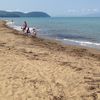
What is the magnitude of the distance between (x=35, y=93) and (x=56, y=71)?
2.48 metres

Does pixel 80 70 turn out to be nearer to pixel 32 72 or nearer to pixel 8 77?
pixel 32 72

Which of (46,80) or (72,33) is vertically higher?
(46,80)

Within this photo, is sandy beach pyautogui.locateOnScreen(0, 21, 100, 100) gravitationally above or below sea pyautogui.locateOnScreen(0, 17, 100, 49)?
above

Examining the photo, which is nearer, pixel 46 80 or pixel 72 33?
pixel 46 80

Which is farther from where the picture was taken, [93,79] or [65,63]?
[65,63]

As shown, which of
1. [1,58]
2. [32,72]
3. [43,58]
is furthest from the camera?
[43,58]

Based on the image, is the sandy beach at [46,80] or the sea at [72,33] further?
the sea at [72,33]

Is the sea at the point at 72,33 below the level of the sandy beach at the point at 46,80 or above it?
below

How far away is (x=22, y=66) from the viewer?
10273 mm

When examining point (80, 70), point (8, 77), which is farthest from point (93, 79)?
point (8, 77)

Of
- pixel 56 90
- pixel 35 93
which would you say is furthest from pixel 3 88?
pixel 56 90

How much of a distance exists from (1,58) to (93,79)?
417cm

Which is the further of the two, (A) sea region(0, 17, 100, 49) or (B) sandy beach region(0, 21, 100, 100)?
(A) sea region(0, 17, 100, 49)

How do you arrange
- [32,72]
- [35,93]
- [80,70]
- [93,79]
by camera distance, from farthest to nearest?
[80,70]
[32,72]
[93,79]
[35,93]
